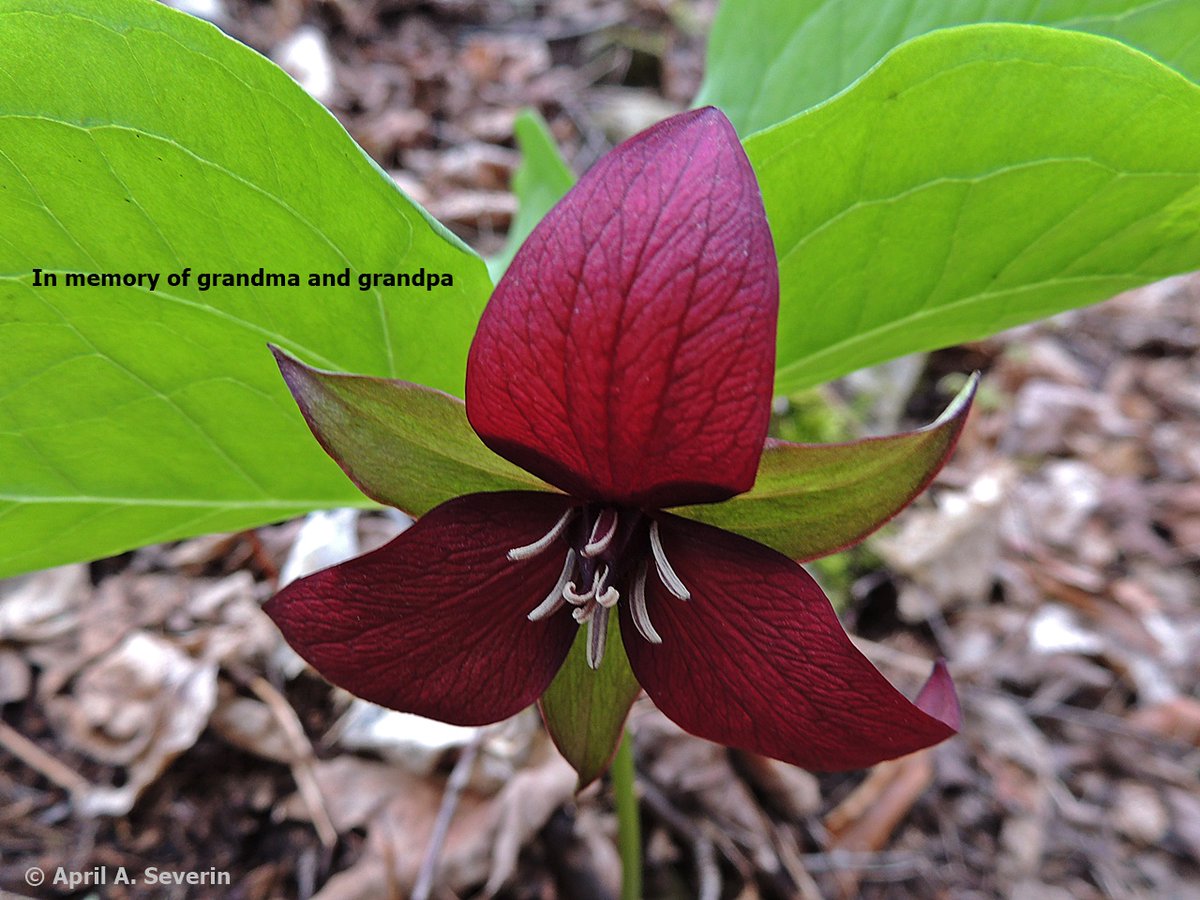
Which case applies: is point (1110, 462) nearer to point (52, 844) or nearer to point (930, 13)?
point (930, 13)

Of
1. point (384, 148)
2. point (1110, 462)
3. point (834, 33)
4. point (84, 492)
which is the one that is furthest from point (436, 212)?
point (1110, 462)

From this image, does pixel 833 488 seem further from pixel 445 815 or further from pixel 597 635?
pixel 445 815

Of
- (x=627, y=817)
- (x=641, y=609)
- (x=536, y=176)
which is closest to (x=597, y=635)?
(x=641, y=609)

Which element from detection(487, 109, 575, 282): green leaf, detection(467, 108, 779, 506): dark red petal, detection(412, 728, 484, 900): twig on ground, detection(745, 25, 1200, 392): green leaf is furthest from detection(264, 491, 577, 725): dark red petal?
detection(487, 109, 575, 282): green leaf

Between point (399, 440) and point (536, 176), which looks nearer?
point (399, 440)

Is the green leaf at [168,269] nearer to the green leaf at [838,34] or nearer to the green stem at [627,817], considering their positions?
the green stem at [627,817]

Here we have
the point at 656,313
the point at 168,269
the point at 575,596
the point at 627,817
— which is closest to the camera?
the point at 656,313
